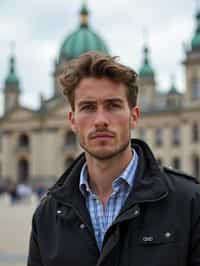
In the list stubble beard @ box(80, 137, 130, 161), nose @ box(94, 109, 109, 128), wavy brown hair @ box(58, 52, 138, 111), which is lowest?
stubble beard @ box(80, 137, 130, 161)

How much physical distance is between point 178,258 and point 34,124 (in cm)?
6521

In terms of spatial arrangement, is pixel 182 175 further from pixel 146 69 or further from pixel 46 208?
pixel 146 69

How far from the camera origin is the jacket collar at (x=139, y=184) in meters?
2.74

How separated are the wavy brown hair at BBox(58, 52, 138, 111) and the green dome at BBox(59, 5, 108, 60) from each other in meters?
69.3

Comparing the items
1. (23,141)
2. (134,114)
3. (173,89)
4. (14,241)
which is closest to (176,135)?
(173,89)

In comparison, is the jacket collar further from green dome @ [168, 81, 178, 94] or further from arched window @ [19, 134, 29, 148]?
arched window @ [19, 134, 29, 148]

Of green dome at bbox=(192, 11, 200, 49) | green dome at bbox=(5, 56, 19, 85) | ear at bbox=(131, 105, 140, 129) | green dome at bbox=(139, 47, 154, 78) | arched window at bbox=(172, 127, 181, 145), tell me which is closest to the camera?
ear at bbox=(131, 105, 140, 129)

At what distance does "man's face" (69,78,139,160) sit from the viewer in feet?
9.41

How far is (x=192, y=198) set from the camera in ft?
9.05

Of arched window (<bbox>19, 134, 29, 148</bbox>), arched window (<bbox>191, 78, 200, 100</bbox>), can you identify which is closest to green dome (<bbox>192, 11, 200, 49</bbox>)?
arched window (<bbox>191, 78, 200, 100</bbox>)

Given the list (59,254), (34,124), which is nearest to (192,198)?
(59,254)

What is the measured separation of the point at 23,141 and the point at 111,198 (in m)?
68.3

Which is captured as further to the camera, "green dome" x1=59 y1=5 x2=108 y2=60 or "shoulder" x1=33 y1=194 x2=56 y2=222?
"green dome" x1=59 y1=5 x2=108 y2=60

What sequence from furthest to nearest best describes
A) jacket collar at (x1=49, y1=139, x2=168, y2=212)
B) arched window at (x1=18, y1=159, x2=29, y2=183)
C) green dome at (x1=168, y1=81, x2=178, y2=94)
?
arched window at (x1=18, y1=159, x2=29, y2=183), green dome at (x1=168, y1=81, x2=178, y2=94), jacket collar at (x1=49, y1=139, x2=168, y2=212)
